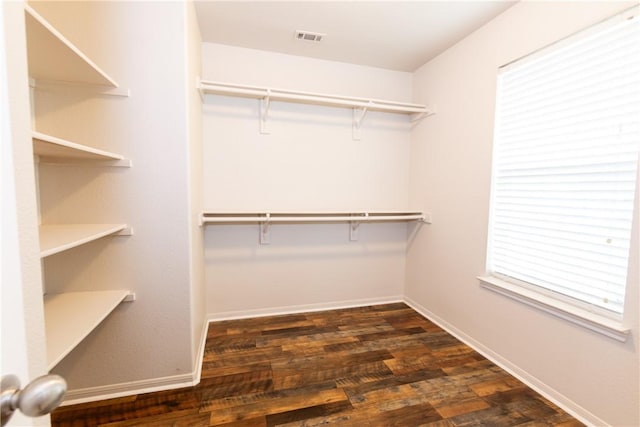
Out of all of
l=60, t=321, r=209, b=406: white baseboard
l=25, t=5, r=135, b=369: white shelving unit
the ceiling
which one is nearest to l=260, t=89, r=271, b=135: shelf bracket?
the ceiling

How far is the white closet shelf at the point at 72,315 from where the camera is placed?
111 cm

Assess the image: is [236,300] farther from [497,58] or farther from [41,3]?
[497,58]

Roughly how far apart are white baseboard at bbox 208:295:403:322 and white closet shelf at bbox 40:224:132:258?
130 cm

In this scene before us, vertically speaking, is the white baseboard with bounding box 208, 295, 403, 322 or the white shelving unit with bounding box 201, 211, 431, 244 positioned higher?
the white shelving unit with bounding box 201, 211, 431, 244

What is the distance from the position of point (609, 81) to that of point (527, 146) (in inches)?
18.4

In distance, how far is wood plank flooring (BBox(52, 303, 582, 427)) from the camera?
150cm

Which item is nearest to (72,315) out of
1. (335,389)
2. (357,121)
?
(335,389)

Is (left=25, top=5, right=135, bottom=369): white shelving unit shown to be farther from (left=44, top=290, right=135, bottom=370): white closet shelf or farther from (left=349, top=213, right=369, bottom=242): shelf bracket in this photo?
(left=349, top=213, right=369, bottom=242): shelf bracket

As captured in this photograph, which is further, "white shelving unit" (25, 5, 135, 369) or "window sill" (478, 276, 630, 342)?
"window sill" (478, 276, 630, 342)

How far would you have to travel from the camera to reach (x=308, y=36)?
2.27 meters

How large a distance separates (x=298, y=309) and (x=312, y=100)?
190cm

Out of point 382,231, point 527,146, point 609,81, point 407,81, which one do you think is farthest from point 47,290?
point 407,81

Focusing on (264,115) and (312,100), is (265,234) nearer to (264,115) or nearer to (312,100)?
(264,115)

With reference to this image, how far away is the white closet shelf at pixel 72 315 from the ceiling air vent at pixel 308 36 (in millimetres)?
2130
